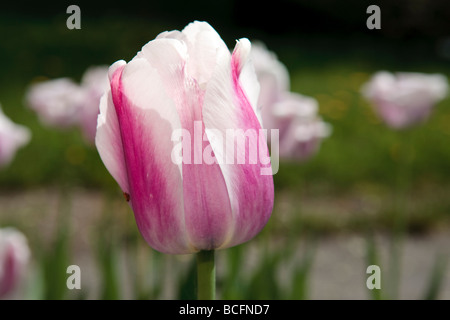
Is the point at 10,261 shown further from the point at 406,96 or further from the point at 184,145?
the point at 406,96

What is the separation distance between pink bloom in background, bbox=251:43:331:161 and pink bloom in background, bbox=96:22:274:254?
50cm

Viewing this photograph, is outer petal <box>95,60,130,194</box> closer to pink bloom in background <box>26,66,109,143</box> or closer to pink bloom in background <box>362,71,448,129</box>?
pink bloom in background <box>26,66,109,143</box>

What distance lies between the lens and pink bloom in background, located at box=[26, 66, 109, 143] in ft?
4.82

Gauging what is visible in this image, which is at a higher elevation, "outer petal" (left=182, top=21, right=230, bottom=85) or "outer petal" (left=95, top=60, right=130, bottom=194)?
"outer petal" (left=182, top=21, right=230, bottom=85)

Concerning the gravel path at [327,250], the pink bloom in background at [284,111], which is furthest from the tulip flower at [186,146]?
the gravel path at [327,250]

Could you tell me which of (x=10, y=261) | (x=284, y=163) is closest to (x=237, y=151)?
(x=10, y=261)

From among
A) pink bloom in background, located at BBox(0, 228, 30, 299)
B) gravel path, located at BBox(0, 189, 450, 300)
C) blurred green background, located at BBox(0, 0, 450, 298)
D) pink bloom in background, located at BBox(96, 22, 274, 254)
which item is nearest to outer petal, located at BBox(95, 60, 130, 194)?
pink bloom in background, located at BBox(96, 22, 274, 254)

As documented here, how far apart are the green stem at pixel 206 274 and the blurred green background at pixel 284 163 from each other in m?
0.33

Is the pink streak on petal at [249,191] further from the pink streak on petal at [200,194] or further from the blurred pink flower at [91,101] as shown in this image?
the blurred pink flower at [91,101]

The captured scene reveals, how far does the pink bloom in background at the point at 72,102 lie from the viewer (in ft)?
4.82

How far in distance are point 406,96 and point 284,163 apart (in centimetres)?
161

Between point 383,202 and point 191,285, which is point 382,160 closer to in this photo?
point 383,202

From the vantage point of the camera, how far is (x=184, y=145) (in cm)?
59
